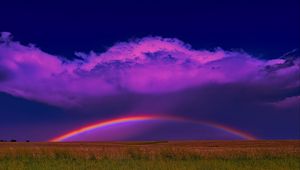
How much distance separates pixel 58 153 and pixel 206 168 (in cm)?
1351

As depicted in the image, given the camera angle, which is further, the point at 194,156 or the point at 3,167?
the point at 194,156

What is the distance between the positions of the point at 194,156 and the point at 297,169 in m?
10.4

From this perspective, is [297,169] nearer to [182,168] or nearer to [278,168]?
[278,168]

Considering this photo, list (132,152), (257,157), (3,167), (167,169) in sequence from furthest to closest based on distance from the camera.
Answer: (132,152)
(257,157)
(3,167)
(167,169)

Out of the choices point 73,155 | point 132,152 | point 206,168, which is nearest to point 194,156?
point 132,152

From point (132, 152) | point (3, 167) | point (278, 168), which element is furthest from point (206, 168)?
point (132, 152)

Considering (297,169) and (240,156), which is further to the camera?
(240,156)

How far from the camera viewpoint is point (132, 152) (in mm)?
30609

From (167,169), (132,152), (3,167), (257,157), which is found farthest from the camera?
(132,152)

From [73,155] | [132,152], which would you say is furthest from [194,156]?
[73,155]

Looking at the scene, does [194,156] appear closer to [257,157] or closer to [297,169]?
[257,157]

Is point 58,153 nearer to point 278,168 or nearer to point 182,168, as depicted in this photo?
point 182,168

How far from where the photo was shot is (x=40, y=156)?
28.8 metres

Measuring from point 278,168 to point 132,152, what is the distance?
509 inches
